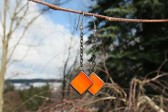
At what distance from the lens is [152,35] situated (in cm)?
1325

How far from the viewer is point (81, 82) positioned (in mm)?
2389

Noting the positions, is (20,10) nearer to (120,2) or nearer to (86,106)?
(120,2)

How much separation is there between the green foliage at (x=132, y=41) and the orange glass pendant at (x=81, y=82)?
393 inches

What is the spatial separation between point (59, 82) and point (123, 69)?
184 inches

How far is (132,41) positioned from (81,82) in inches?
444

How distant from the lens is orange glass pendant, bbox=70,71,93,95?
2371mm

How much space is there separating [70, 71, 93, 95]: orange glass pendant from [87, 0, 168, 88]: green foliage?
9983 mm

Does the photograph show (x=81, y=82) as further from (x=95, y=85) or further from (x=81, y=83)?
(x=95, y=85)

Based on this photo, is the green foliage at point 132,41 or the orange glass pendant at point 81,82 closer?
the orange glass pendant at point 81,82

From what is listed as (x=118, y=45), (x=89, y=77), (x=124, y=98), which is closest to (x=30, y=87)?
(x=118, y=45)

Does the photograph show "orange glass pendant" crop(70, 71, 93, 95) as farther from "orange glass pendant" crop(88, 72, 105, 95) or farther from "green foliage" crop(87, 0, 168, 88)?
"green foliage" crop(87, 0, 168, 88)

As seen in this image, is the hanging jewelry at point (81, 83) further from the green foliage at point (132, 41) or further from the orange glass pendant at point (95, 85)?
the green foliage at point (132, 41)

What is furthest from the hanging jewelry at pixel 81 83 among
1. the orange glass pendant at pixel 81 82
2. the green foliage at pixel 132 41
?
the green foliage at pixel 132 41

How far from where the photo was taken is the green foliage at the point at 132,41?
12.7 m
